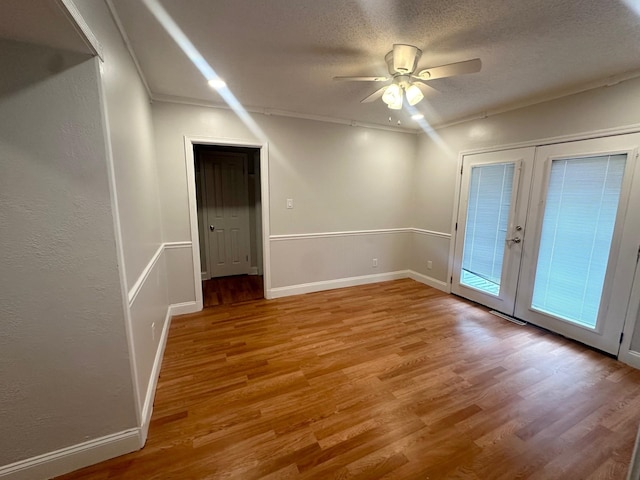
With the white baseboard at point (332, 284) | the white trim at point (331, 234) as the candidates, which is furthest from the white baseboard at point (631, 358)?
the white trim at point (331, 234)

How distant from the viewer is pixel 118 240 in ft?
4.41

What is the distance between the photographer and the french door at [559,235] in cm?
233

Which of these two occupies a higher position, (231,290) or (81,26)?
(81,26)

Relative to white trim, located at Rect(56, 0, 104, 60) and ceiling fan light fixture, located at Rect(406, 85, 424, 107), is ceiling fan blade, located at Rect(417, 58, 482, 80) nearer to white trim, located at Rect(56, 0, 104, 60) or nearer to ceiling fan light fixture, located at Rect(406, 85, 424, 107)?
ceiling fan light fixture, located at Rect(406, 85, 424, 107)

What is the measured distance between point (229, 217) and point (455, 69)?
371cm

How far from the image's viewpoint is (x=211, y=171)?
14.0 ft

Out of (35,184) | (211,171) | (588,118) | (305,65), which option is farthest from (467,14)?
(211,171)

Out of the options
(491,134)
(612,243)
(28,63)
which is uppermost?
(491,134)

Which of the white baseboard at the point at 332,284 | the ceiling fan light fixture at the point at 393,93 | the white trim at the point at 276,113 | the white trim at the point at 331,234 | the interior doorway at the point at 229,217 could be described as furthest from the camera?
the interior doorway at the point at 229,217

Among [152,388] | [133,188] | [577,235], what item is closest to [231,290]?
[152,388]

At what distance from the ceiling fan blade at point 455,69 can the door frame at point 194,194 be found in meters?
2.00

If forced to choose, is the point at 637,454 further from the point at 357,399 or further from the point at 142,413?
the point at 142,413

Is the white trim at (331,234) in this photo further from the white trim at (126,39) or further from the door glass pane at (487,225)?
the white trim at (126,39)

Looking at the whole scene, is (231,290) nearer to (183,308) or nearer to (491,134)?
(183,308)
